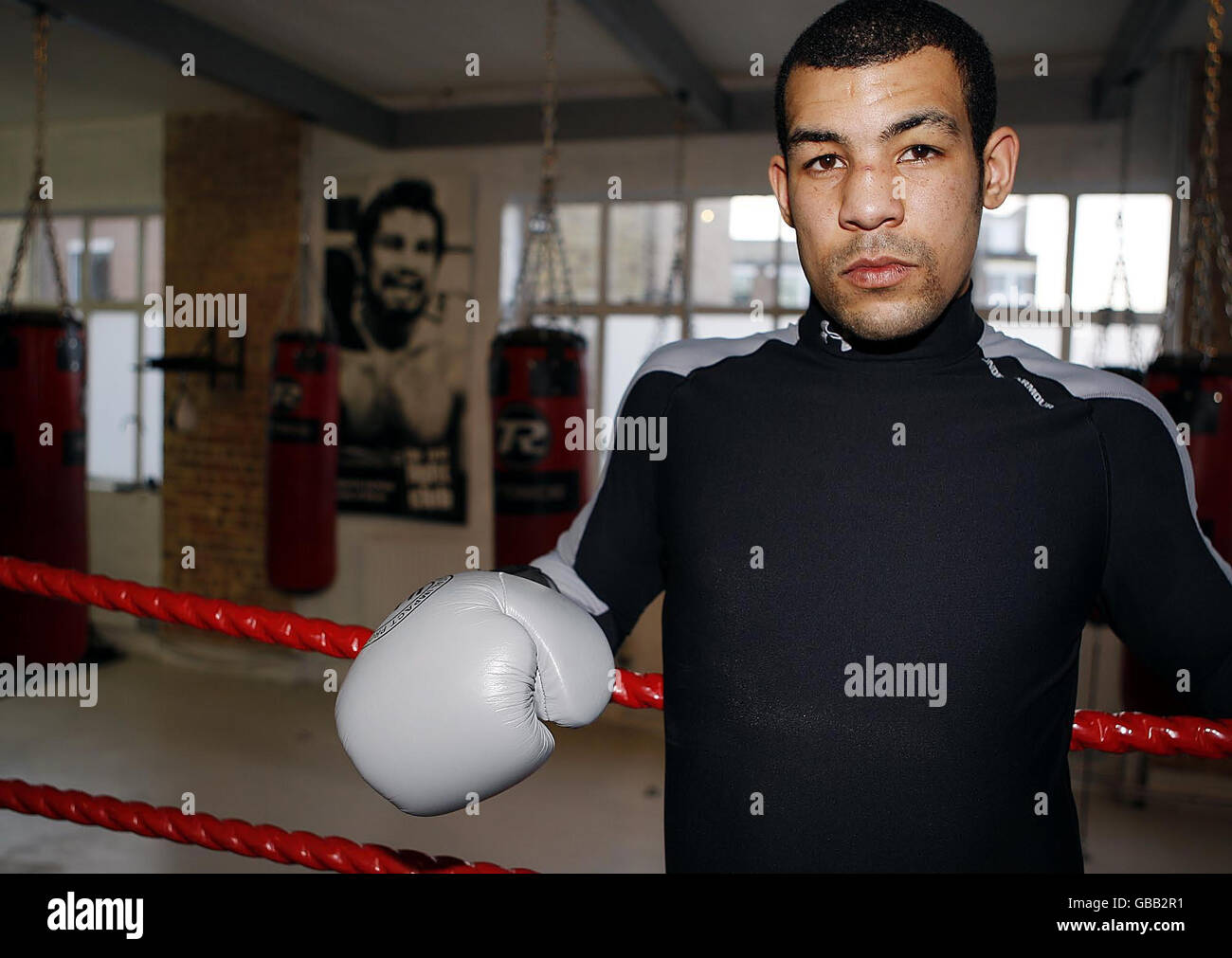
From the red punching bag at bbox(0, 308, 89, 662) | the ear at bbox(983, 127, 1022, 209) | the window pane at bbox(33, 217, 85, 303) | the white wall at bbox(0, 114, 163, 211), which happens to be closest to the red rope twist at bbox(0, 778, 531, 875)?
the ear at bbox(983, 127, 1022, 209)

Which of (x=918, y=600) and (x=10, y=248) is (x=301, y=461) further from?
(x=918, y=600)

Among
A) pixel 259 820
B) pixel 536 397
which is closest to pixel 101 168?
pixel 536 397

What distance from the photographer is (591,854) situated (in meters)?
3.46

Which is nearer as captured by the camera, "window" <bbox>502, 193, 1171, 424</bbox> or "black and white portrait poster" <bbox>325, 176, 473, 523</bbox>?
"window" <bbox>502, 193, 1171, 424</bbox>

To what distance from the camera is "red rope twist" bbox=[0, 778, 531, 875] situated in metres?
1.13

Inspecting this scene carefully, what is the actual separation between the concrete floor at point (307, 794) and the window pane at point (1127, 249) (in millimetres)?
2020

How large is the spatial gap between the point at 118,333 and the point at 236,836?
6026 millimetres

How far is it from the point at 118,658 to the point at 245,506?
125cm

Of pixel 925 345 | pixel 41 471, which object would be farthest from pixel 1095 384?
pixel 41 471

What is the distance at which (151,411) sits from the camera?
6258 mm

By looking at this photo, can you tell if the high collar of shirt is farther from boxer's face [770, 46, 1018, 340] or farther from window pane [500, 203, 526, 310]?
window pane [500, 203, 526, 310]

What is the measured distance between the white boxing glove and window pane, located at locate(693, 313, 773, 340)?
409 cm

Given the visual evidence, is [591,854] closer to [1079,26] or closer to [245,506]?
[245,506]

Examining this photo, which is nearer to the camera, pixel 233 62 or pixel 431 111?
pixel 233 62
